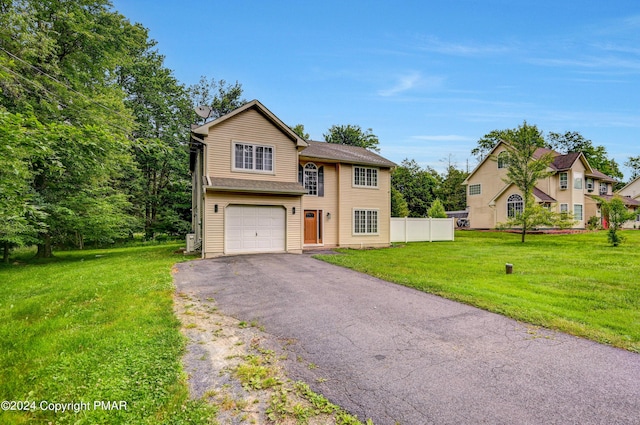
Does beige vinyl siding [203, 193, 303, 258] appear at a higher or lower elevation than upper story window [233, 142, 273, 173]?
lower

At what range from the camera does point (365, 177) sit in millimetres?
17625

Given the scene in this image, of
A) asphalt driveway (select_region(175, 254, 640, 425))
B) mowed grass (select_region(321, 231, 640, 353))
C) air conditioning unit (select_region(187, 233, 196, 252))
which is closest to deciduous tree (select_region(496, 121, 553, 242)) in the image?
mowed grass (select_region(321, 231, 640, 353))

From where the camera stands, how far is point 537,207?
2003 cm

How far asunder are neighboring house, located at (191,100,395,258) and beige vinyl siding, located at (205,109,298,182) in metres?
0.04

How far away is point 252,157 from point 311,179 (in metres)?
3.75

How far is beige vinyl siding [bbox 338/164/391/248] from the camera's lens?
16984mm

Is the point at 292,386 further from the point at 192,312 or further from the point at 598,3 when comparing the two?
the point at 598,3

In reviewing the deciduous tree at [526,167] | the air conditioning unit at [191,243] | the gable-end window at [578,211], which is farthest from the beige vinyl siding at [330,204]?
the gable-end window at [578,211]

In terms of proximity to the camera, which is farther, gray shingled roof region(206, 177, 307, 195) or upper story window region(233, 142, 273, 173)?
upper story window region(233, 142, 273, 173)

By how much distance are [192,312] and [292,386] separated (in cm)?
320

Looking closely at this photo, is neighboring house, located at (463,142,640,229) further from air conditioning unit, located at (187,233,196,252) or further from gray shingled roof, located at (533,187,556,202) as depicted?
air conditioning unit, located at (187,233,196,252)

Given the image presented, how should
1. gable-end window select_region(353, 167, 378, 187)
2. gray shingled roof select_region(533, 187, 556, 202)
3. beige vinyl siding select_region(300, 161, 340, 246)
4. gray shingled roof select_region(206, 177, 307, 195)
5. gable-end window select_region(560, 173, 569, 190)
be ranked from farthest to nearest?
gable-end window select_region(560, 173, 569, 190) → gray shingled roof select_region(533, 187, 556, 202) → gable-end window select_region(353, 167, 378, 187) → beige vinyl siding select_region(300, 161, 340, 246) → gray shingled roof select_region(206, 177, 307, 195)

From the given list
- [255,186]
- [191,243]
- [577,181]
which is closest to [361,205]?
[255,186]

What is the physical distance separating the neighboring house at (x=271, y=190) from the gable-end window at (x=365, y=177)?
56mm
